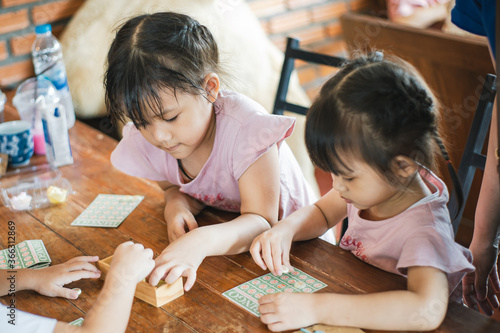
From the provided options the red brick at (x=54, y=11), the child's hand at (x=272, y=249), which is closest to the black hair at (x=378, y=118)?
the child's hand at (x=272, y=249)

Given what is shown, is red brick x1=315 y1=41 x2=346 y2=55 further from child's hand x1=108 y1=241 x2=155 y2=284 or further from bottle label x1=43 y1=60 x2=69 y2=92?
child's hand x1=108 y1=241 x2=155 y2=284

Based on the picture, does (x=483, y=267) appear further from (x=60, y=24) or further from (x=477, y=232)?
(x=60, y=24)

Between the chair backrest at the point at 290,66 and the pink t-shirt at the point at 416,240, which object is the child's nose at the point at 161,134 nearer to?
the pink t-shirt at the point at 416,240

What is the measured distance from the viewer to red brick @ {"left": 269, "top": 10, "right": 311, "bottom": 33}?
304 cm

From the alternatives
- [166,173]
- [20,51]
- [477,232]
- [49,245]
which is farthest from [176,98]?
[20,51]

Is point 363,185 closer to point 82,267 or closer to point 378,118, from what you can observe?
point 378,118

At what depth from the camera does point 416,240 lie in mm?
A: 949

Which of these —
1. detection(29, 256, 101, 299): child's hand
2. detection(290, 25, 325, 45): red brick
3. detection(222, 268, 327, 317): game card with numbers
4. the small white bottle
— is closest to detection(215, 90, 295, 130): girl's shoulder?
detection(222, 268, 327, 317): game card with numbers

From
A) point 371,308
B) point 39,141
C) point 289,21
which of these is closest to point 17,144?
point 39,141

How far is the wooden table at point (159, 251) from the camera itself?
893 millimetres

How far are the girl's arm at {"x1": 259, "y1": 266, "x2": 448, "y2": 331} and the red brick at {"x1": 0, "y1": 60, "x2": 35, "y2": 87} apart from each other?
1686 mm

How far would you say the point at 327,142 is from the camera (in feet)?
3.15

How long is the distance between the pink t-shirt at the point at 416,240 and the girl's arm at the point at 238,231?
19 centimetres

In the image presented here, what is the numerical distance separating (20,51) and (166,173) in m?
1.16
